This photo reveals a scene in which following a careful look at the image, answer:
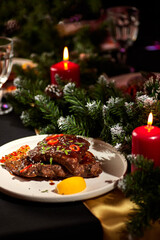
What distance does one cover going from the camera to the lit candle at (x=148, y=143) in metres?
0.77

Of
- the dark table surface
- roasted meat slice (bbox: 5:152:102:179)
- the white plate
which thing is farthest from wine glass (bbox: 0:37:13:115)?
the dark table surface

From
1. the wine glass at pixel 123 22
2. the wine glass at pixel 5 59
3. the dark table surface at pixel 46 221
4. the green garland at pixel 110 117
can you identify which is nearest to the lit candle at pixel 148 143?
the green garland at pixel 110 117

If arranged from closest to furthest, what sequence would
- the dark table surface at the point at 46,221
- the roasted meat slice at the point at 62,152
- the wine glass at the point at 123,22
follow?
the dark table surface at the point at 46,221 < the roasted meat slice at the point at 62,152 < the wine glass at the point at 123,22

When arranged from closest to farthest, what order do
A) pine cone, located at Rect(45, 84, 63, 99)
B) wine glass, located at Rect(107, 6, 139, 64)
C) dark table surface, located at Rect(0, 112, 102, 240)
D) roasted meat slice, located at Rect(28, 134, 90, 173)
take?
dark table surface, located at Rect(0, 112, 102, 240)
roasted meat slice, located at Rect(28, 134, 90, 173)
pine cone, located at Rect(45, 84, 63, 99)
wine glass, located at Rect(107, 6, 139, 64)

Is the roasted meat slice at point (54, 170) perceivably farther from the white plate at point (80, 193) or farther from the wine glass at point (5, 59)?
the wine glass at point (5, 59)

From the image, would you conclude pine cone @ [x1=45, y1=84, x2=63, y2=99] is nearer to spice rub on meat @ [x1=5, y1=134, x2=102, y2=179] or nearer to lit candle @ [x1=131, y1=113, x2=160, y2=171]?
spice rub on meat @ [x1=5, y1=134, x2=102, y2=179]

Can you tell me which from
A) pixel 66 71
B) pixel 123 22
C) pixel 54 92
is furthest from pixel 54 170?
pixel 123 22

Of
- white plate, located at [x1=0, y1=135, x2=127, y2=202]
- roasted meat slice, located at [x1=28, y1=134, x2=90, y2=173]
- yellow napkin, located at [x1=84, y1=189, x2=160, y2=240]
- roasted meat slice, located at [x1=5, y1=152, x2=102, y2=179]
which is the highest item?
roasted meat slice, located at [x1=28, y1=134, x2=90, y2=173]

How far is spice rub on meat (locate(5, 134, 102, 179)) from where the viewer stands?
82 centimetres

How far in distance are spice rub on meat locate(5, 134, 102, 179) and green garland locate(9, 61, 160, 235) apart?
4.5 inches

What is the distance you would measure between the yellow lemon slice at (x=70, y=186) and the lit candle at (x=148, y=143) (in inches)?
5.8

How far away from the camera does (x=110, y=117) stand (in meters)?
1.00

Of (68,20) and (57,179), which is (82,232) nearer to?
(57,179)

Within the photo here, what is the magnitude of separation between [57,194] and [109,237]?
0.14 meters
